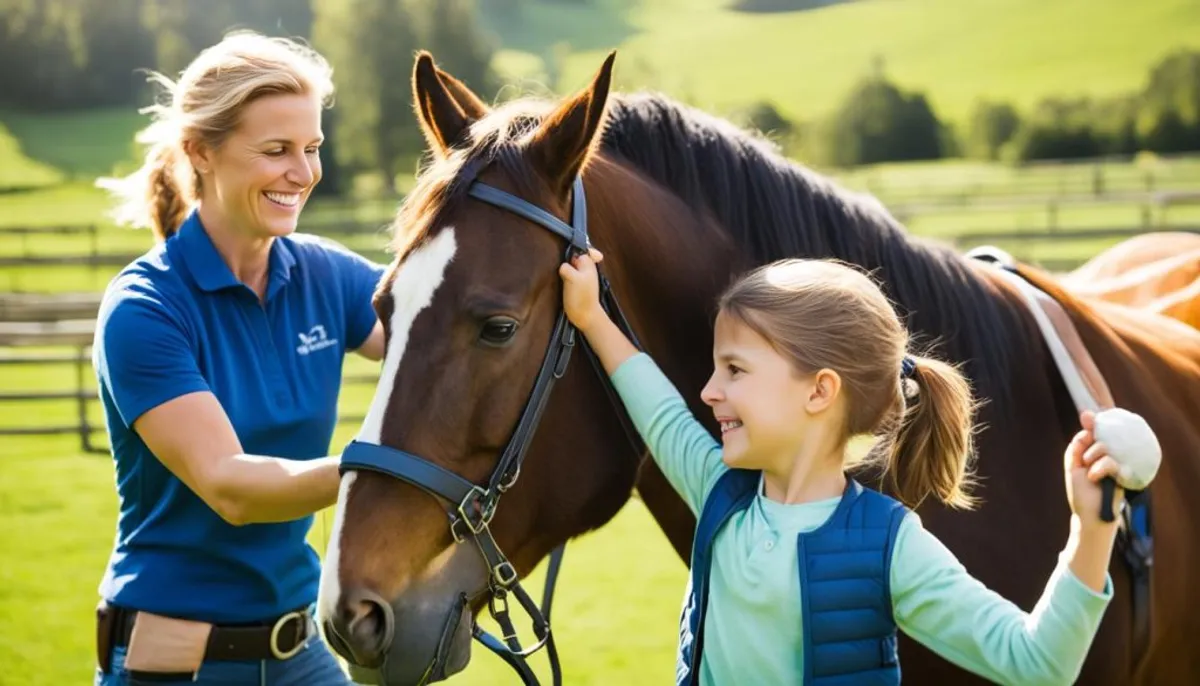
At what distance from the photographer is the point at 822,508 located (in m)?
1.87

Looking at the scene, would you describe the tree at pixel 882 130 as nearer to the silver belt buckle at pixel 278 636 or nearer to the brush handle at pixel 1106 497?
the silver belt buckle at pixel 278 636

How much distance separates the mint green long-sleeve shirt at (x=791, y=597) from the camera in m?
1.58

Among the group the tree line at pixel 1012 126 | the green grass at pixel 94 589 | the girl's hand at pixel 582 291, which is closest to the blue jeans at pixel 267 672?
the girl's hand at pixel 582 291

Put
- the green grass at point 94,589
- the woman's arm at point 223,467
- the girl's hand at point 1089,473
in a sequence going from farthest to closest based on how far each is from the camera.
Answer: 1. the green grass at point 94,589
2. the woman's arm at point 223,467
3. the girl's hand at point 1089,473

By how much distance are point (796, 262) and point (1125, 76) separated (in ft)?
199

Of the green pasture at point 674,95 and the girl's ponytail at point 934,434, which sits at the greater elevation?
the girl's ponytail at point 934,434

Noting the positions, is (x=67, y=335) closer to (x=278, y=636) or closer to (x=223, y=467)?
(x=278, y=636)

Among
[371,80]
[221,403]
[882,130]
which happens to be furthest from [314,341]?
[882,130]

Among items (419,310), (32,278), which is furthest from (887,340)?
(32,278)

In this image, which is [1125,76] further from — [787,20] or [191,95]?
[191,95]

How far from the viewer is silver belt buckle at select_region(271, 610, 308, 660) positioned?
2.48 meters

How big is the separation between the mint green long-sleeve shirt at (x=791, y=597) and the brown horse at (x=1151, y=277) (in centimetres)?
190

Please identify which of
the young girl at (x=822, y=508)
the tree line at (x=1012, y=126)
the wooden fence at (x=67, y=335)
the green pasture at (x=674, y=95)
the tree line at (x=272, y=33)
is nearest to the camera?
the young girl at (x=822, y=508)

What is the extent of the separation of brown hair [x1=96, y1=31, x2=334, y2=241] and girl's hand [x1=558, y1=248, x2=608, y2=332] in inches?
36.0
